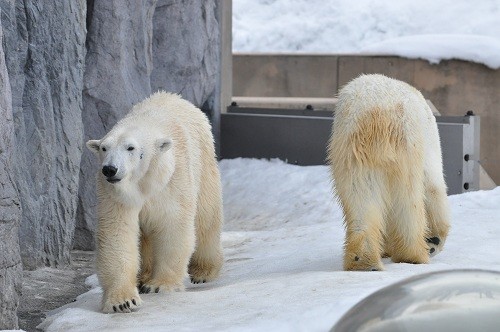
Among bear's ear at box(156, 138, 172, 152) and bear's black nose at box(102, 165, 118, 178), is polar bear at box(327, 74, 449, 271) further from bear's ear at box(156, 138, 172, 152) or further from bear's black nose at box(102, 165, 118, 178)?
bear's black nose at box(102, 165, 118, 178)

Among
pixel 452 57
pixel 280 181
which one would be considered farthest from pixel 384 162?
pixel 452 57

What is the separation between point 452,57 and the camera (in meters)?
15.2

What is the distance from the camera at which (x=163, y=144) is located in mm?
5730

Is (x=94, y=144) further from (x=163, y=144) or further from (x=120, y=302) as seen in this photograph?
(x=120, y=302)

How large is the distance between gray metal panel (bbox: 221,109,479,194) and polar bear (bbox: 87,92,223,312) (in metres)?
4.13

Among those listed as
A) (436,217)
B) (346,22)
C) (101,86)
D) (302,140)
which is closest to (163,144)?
(436,217)

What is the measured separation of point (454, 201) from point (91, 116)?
10.0ft

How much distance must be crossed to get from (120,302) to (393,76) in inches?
425

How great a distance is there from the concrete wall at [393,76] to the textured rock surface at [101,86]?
22.7 feet

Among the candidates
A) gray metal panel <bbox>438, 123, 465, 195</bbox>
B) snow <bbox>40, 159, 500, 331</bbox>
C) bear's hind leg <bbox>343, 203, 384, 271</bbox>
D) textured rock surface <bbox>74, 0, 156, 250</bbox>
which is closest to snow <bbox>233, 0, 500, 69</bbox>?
gray metal panel <bbox>438, 123, 465, 195</bbox>

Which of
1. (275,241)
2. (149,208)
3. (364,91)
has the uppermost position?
(364,91)

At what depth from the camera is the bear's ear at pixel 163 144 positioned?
18.7 ft

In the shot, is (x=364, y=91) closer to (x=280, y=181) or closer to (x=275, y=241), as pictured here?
(x=275, y=241)

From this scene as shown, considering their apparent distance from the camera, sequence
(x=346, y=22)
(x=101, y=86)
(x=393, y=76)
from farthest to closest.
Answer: (x=346, y=22)
(x=393, y=76)
(x=101, y=86)
